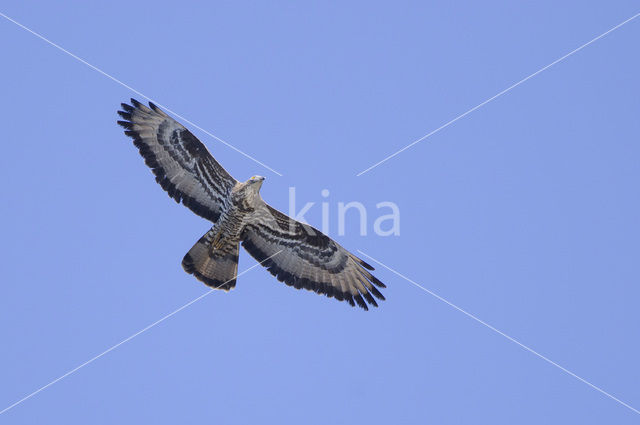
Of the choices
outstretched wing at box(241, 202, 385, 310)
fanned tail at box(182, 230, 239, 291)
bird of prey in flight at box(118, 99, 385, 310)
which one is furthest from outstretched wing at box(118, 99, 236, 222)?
outstretched wing at box(241, 202, 385, 310)

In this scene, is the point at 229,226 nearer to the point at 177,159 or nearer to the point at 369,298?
the point at 177,159

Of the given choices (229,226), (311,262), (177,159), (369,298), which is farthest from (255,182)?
(369,298)

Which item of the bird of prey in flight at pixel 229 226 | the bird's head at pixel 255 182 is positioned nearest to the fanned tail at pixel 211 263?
the bird of prey in flight at pixel 229 226

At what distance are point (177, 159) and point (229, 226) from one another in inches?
59.1

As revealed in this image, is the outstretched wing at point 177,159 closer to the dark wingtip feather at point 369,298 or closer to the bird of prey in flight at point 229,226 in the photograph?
the bird of prey in flight at point 229,226

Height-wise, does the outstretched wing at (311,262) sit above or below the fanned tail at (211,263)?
above

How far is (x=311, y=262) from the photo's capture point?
21.3 meters

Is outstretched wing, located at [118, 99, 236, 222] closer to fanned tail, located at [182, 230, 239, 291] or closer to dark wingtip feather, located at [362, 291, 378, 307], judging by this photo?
fanned tail, located at [182, 230, 239, 291]

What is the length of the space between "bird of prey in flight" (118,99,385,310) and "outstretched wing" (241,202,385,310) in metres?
0.02

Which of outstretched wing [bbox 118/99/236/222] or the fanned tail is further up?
outstretched wing [bbox 118/99/236/222]

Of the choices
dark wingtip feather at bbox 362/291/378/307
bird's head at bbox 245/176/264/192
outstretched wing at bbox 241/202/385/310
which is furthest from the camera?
dark wingtip feather at bbox 362/291/378/307

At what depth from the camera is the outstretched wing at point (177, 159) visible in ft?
67.5

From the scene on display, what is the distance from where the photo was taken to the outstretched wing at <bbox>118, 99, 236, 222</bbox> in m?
20.6

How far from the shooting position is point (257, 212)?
20.6 metres
